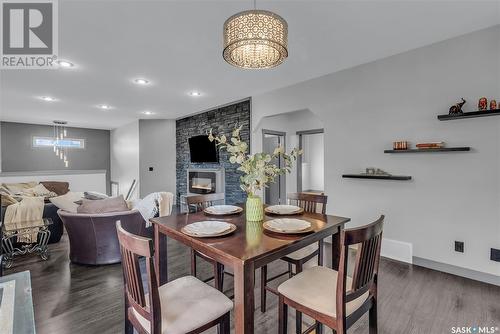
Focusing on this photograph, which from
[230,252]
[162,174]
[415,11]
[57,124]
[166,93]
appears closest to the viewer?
[230,252]

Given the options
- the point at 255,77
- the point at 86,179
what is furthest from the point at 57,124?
the point at 255,77

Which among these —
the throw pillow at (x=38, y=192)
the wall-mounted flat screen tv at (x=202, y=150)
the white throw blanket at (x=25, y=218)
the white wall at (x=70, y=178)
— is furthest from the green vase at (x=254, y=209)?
the white wall at (x=70, y=178)

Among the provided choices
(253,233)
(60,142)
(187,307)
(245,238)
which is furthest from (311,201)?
(60,142)

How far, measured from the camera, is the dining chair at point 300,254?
195 centimetres

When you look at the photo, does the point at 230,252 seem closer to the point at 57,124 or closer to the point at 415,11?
the point at 415,11

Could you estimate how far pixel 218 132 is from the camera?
220 inches

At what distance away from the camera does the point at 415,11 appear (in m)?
2.14

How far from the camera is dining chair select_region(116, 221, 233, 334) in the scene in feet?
3.67

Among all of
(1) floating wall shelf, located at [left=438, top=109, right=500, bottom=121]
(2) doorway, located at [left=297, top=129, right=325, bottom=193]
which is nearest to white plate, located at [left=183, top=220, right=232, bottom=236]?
(1) floating wall shelf, located at [left=438, top=109, right=500, bottom=121]

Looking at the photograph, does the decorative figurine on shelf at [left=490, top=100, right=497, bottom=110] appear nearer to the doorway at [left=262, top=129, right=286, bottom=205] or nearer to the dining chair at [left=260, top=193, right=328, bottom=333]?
the dining chair at [left=260, top=193, right=328, bottom=333]

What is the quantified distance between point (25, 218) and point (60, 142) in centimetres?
552

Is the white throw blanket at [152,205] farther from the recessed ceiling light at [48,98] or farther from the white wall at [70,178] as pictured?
the white wall at [70,178]

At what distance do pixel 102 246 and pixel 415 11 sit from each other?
403cm

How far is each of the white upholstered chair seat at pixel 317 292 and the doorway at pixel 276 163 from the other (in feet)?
12.1
